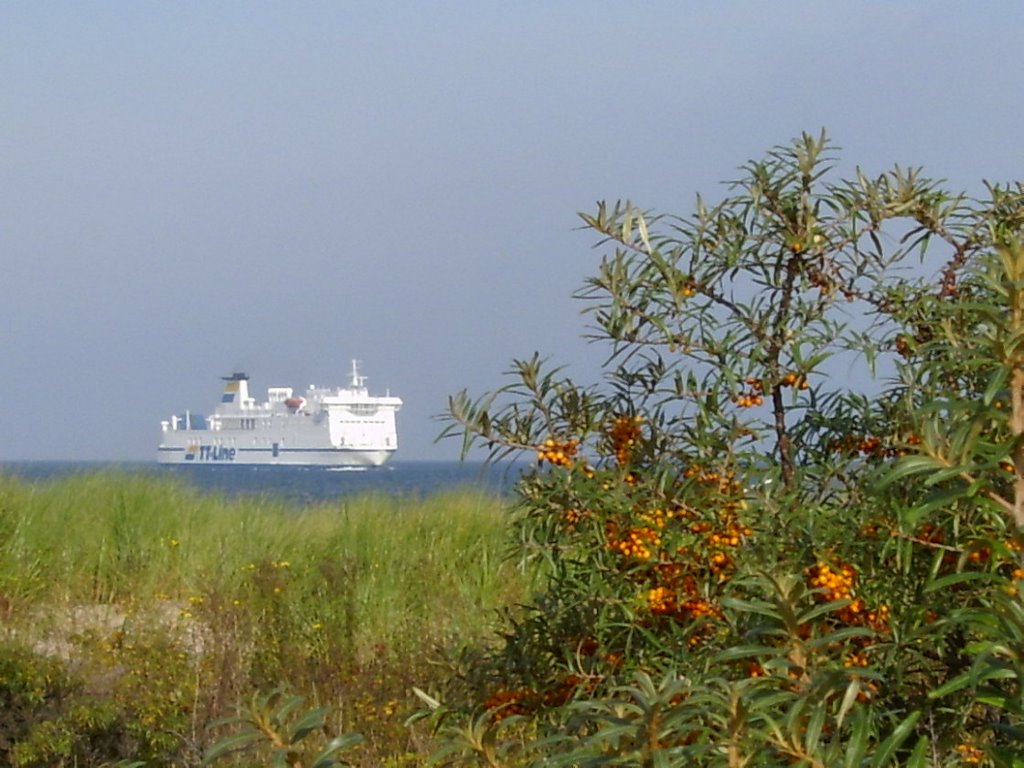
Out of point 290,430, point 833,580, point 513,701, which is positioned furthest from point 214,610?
point 290,430

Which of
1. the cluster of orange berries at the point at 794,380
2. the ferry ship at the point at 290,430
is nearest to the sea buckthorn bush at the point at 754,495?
the cluster of orange berries at the point at 794,380

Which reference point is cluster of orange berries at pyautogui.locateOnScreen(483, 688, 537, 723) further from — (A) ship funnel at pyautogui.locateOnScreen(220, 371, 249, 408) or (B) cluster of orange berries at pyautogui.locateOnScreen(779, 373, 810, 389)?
(A) ship funnel at pyautogui.locateOnScreen(220, 371, 249, 408)

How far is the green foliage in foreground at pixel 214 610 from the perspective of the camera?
4582 millimetres

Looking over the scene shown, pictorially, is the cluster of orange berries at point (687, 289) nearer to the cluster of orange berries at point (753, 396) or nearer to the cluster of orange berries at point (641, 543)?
the cluster of orange berries at point (753, 396)

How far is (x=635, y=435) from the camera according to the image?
240 cm

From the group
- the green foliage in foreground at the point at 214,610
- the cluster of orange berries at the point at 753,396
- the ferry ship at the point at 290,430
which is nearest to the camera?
the cluster of orange berries at the point at 753,396

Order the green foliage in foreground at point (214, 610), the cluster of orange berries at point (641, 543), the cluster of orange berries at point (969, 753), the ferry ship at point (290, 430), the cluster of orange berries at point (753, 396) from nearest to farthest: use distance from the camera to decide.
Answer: the cluster of orange berries at point (969, 753)
the cluster of orange berries at point (641, 543)
the cluster of orange berries at point (753, 396)
the green foliage in foreground at point (214, 610)
the ferry ship at point (290, 430)

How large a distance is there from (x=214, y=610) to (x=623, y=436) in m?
4.17

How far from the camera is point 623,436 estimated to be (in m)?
2.40

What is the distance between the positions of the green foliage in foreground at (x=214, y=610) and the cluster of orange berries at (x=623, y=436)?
451 millimetres

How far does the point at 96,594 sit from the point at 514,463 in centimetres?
650

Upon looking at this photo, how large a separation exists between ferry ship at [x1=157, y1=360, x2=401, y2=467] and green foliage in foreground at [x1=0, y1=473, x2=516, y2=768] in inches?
2116

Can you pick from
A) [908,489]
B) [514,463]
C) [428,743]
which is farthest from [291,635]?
[908,489]

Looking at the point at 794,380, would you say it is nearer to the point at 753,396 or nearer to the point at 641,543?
Result: the point at 753,396
